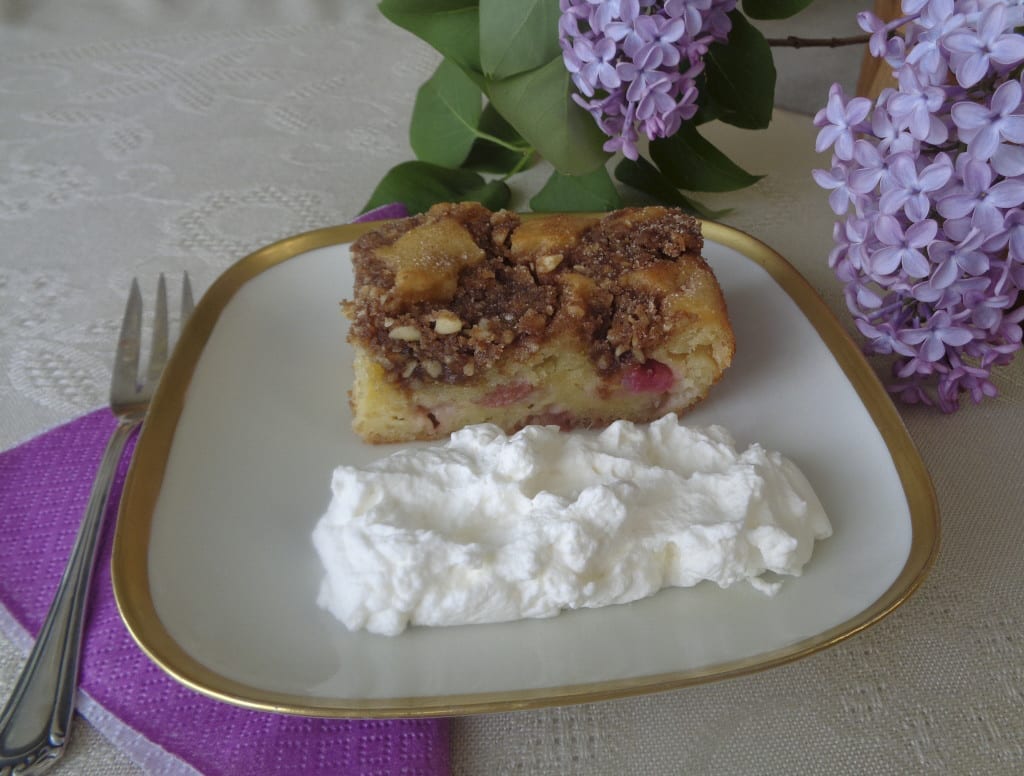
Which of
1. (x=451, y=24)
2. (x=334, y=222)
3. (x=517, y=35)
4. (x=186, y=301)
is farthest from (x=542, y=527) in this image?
(x=334, y=222)

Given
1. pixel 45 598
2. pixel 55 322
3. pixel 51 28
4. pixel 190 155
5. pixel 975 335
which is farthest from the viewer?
pixel 51 28

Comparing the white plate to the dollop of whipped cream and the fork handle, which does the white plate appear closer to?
the dollop of whipped cream

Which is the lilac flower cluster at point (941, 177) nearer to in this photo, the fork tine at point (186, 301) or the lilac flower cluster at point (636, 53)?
the lilac flower cluster at point (636, 53)

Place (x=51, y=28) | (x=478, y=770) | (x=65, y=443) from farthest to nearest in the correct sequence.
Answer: (x=51, y=28) → (x=65, y=443) → (x=478, y=770)

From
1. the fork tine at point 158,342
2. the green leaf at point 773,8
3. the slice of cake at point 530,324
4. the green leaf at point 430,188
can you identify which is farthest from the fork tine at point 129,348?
the green leaf at point 773,8

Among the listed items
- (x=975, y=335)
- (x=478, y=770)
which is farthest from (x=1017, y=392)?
(x=478, y=770)

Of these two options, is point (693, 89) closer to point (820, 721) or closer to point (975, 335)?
point (975, 335)

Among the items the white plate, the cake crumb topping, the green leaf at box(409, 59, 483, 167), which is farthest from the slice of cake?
the green leaf at box(409, 59, 483, 167)
